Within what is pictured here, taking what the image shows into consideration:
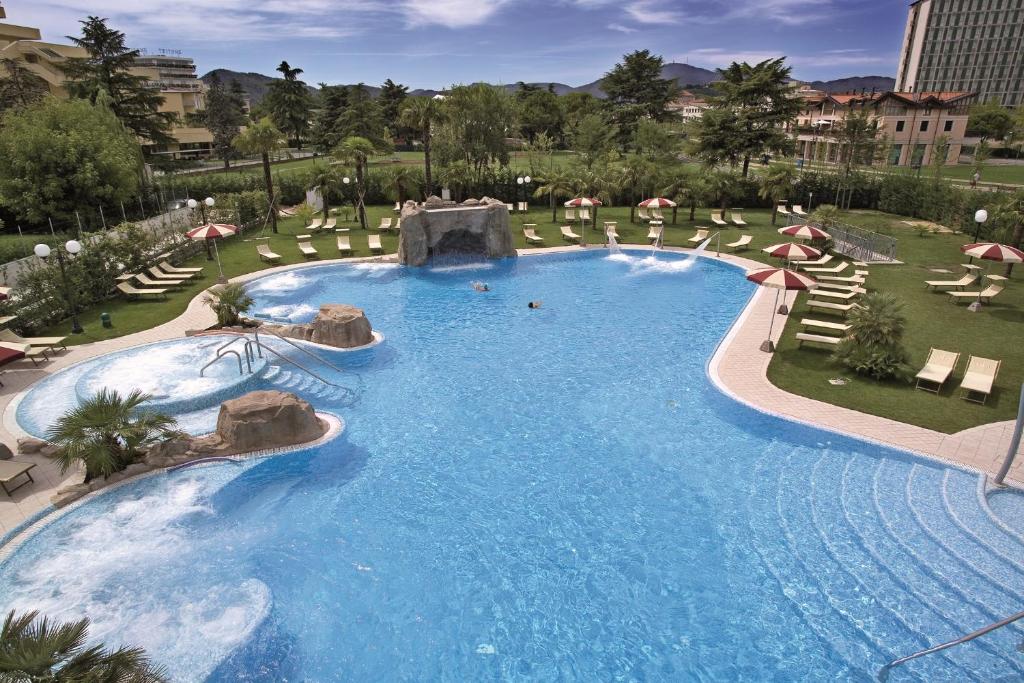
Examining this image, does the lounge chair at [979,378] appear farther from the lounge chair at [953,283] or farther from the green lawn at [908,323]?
the lounge chair at [953,283]

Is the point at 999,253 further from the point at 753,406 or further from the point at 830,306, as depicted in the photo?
the point at 753,406

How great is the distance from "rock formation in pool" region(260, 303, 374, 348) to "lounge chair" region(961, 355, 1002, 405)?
605 inches

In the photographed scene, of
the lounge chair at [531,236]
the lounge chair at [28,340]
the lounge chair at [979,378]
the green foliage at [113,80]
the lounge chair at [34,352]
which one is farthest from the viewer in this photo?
the green foliage at [113,80]

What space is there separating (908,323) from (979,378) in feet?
16.0

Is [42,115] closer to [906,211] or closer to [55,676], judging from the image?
[55,676]

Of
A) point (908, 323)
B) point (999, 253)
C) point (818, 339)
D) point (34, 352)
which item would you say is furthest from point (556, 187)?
point (34, 352)

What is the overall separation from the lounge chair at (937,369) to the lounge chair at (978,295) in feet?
21.9

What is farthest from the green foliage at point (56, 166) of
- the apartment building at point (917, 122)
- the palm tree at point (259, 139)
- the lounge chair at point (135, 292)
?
the apartment building at point (917, 122)

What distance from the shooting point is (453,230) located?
1068 inches

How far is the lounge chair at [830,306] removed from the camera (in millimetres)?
18816

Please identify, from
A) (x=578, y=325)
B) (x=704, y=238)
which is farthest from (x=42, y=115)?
(x=704, y=238)

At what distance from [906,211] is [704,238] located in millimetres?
17746

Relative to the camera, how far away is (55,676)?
4.54m

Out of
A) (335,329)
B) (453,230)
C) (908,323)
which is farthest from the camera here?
(453,230)
